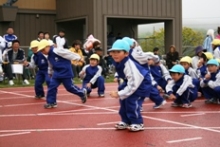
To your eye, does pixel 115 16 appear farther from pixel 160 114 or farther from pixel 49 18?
pixel 160 114

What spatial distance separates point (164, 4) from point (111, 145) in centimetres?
1903

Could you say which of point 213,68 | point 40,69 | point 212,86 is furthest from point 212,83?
point 40,69

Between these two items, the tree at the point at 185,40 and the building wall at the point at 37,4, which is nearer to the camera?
→ the building wall at the point at 37,4

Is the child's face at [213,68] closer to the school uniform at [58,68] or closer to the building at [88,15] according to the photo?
the school uniform at [58,68]

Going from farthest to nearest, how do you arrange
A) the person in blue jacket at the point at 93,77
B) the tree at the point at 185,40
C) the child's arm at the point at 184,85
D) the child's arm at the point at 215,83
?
the tree at the point at 185,40 < the person in blue jacket at the point at 93,77 < the child's arm at the point at 215,83 < the child's arm at the point at 184,85

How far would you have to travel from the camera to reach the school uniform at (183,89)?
9.91m

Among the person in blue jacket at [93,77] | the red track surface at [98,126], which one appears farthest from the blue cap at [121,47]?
the person in blue jacket at [93,77]

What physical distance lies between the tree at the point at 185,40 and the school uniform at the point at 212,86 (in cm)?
1571

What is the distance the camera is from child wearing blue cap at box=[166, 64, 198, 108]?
32.5 feet

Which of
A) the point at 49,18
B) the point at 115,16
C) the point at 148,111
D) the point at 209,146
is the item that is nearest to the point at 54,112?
the point at 148,111

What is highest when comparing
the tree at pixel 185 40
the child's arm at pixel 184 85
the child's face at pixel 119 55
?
the tree at pixel 185 40

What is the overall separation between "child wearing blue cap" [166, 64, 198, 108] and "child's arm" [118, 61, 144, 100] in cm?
294

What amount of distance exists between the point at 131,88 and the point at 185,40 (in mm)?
28805

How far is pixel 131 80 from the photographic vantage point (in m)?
7.02
